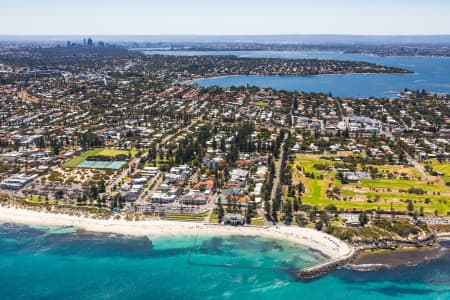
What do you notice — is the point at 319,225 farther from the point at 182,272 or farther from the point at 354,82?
the point at 354,82

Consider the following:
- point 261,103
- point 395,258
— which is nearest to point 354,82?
point 261,103

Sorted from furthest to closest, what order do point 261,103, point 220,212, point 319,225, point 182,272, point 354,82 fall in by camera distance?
point 354,82
point 261,103
point 220,212
point 319,225
point 182,272

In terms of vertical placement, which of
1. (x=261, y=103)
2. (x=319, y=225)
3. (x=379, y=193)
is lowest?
(x=319, y=225)

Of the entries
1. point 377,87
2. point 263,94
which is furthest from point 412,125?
point 377,87

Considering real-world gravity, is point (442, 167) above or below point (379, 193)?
above

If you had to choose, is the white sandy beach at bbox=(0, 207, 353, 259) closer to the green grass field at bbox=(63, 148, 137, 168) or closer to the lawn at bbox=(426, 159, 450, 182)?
the green grass field at bbox=(63, 148, 137, 168)

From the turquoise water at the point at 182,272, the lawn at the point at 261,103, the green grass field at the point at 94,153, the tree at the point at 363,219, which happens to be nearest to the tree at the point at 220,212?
the turquoise water at the point at 182,272

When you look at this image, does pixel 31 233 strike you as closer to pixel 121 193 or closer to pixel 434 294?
pixel 121 193
